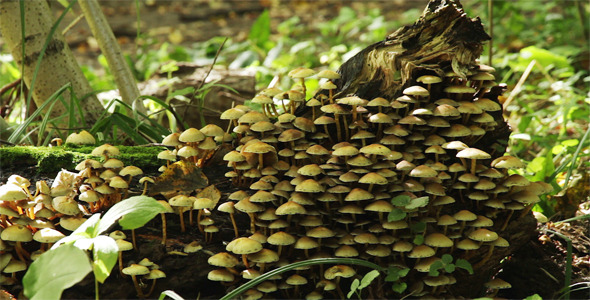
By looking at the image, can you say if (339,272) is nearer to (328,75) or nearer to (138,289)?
(138,289)

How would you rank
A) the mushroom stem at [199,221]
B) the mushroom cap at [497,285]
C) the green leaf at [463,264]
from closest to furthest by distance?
1. the green leaf at [463,264]
2. the mushroom stem at [199,221]
3. the mushroom cap at [497,285]

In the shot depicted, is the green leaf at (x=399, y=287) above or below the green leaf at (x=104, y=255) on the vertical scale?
below

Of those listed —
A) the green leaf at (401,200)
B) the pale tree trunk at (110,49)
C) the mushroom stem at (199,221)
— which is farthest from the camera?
the pale tree trunk at (110,49)

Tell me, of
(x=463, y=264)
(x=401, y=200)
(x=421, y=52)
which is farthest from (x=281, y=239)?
(x=421, y=52)

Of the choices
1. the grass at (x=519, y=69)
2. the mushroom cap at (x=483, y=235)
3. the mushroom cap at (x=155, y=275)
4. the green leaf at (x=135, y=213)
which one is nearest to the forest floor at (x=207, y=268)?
the mushroom cap at (x=155, y=275)

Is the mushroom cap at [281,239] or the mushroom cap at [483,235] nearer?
the mushroom cap at [281,239]

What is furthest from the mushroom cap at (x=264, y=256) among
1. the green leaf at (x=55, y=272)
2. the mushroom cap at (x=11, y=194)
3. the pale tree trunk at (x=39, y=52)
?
the pale tree trunk at (x=39, y=52)

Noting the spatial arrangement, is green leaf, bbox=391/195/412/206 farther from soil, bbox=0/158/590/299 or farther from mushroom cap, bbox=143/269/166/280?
mushroom cap, bbox=143/269/166/280

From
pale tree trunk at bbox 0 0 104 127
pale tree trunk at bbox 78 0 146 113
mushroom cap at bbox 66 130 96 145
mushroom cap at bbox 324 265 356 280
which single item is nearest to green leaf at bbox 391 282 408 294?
mushroom cap at bbox 324 265 356 280

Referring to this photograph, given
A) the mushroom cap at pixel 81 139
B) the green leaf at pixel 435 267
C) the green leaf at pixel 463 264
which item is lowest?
the green leaf at pixel 463 264

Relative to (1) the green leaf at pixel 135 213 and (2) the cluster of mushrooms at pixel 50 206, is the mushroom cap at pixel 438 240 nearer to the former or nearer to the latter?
(1) the green leaf at pixel 135 213
